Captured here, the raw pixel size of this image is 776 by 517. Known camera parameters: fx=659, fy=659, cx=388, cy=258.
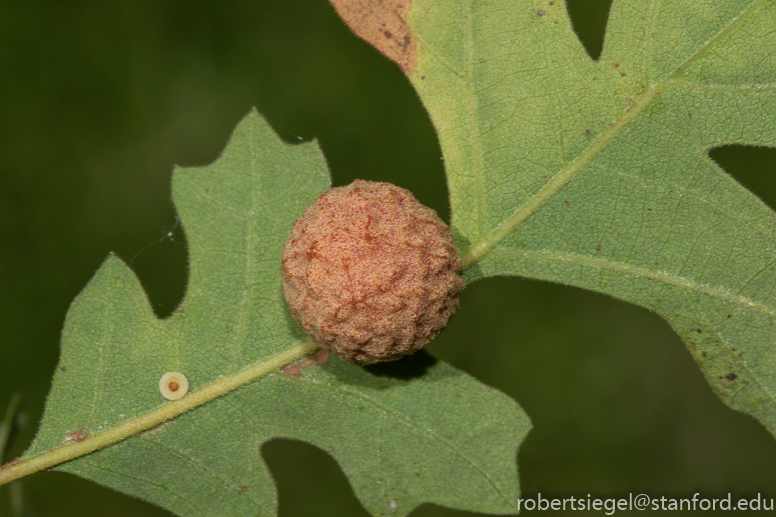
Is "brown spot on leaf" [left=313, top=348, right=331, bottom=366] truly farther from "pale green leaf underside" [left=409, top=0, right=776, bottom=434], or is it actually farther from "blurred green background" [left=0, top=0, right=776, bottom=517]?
"blurred green background" [left=0, top=0, right=776, bottom=517]

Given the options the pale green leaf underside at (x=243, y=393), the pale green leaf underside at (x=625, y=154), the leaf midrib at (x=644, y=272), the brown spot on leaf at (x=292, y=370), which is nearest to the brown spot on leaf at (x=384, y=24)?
the pale green leaf underside at (x=625, y=154)

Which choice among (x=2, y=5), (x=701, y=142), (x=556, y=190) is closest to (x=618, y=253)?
(x=556, y=190)

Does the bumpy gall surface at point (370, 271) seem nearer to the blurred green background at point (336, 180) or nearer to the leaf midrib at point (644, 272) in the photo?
the leaf midrib at point (644, 272)

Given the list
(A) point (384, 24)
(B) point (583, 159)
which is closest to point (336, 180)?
(A) point (384, 24)

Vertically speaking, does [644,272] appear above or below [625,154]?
below

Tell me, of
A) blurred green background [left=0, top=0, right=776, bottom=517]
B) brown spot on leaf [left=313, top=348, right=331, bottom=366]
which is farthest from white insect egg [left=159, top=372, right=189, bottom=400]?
blurred green background [left=0, top=0, right=776, bottom=517]

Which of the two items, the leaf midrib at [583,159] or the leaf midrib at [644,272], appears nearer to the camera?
the leaf midrib at [583,159]

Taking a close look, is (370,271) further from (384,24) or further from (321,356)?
(384,24)

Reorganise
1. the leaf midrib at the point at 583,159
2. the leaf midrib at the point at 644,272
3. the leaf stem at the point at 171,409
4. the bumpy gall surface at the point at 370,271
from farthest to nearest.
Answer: the leaf stem at the point at 171,409 < the leaf midrib at the point at 644,272 < the leaf midrib at the point at 583,159 < the bumpy gall surface at the point at 370,271
